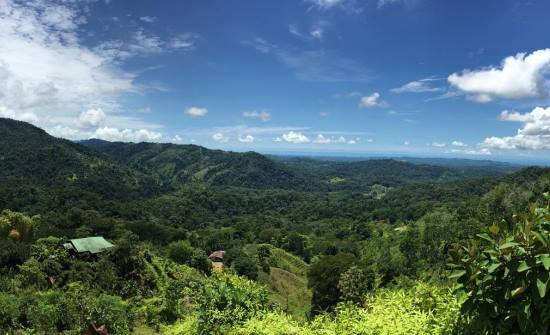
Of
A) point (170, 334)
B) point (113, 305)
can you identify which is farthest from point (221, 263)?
point (170, 334)

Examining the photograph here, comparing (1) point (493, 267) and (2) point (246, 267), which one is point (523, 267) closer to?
(1) point (493, 267)

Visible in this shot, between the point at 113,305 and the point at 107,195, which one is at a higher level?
the point at 113,305

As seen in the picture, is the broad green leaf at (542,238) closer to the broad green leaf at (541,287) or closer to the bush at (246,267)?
the broad green leaf at (541,287)

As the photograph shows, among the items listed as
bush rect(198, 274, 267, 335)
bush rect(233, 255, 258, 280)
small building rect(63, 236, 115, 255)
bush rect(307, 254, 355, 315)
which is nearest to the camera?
bush rect(198, 274, 267, 335)

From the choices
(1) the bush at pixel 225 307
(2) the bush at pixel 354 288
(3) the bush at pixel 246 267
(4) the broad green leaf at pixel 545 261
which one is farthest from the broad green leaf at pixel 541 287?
(3) the bush at pixel 246 267

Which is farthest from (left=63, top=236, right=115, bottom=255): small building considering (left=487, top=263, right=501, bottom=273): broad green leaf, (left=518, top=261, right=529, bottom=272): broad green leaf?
(left=518, top=261, right=529, bottom=272): broad green leaf

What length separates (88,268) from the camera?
2648 centimetres

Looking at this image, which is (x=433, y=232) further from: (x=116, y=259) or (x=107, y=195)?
(x=107, y=195)

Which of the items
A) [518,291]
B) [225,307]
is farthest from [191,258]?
[518,291]

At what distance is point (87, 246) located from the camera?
93.8 feet

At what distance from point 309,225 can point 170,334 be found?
492 feet

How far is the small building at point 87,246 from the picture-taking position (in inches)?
1093

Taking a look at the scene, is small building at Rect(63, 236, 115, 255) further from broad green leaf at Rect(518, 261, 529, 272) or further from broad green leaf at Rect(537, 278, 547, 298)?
broad green leaf at Rect(537, 278, 547, 298)

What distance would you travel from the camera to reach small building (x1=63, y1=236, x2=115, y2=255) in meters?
27.8
